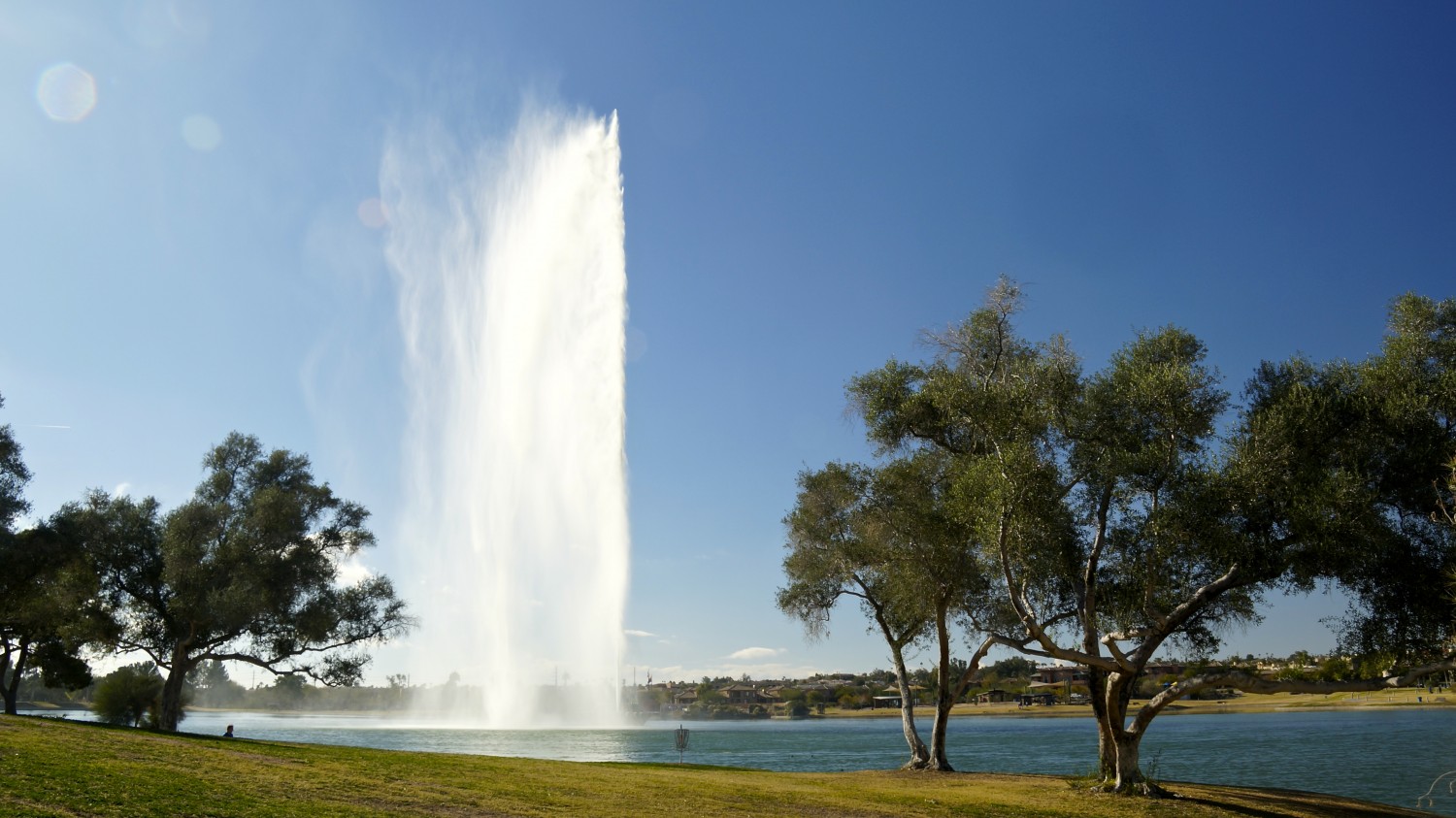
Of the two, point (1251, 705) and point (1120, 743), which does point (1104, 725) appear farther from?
point (1251, 705)

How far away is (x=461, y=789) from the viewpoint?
20859 mm

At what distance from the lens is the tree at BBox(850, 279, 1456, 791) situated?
898 inches

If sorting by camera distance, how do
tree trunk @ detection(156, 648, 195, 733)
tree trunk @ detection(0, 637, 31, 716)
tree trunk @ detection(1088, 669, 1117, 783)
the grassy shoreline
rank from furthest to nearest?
the grassy shoreline → tree trunk @ detection(0, 637, 31, 716) → tree trunk @ detection(156, 648, 195, 733) → tree trunk @ detection(1088, 669, 1117, 783)

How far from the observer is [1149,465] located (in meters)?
24.4

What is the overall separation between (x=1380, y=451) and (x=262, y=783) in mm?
29598

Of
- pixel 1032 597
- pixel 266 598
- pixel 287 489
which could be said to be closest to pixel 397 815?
pixel 1032 597

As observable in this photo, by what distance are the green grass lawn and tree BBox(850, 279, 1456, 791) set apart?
404cm

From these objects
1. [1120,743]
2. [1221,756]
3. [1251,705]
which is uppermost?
[1120,743]

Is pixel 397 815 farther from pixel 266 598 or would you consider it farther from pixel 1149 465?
pixel 266 598

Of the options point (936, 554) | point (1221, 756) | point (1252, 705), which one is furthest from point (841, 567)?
point (1252, 705)

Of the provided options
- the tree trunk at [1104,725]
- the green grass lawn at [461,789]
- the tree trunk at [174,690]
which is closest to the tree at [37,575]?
the tree trunk at [174,690]

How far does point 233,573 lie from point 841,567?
30778 mm

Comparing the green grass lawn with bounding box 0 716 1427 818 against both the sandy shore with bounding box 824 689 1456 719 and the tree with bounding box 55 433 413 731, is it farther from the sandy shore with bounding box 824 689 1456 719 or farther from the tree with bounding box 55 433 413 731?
the sandy shore with bounding box 824 689 1456 719

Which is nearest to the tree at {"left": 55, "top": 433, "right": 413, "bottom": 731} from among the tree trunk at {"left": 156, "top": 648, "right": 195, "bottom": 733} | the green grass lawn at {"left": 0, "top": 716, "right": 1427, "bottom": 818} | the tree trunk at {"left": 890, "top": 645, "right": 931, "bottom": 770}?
the tree trunk at {"left": 156, "top": 648, "right": 195, "bottom": 733}
